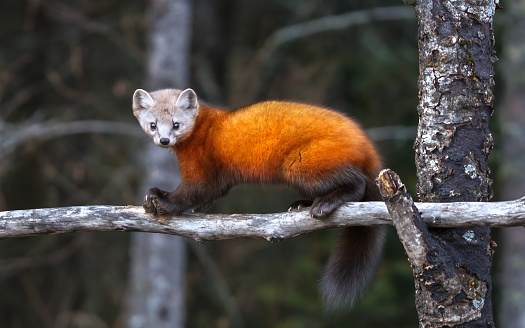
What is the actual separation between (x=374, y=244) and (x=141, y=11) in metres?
8.11

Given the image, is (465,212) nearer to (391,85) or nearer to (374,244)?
(374,244)

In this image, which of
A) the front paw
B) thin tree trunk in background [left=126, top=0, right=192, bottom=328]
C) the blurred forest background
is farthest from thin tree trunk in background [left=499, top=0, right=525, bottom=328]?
the front paw

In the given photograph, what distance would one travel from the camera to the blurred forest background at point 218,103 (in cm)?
1121

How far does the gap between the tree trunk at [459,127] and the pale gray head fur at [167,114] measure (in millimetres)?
1819

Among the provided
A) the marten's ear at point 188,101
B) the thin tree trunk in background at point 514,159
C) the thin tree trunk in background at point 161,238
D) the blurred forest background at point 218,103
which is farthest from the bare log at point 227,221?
the thin tree trunk in background at point 514,159

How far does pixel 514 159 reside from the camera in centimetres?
1010

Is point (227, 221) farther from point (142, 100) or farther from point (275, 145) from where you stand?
point (142, 100)

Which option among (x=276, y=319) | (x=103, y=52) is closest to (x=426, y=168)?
(x=276, y=319)

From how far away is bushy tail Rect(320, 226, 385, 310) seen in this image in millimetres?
4949

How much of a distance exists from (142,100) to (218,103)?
17.0 feet

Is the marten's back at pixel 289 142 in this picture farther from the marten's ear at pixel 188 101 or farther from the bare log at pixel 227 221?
the bare log at pixel 227 221

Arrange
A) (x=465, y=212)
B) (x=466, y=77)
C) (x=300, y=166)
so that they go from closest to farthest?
(x=465, y=212) < (x=466, y=77) < (x=300, y=166)

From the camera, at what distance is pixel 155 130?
552cm

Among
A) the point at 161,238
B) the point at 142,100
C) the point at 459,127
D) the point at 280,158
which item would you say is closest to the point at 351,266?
the point at 280,158
